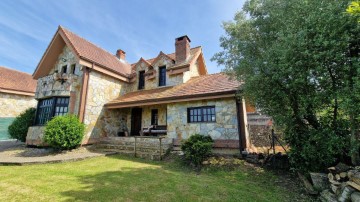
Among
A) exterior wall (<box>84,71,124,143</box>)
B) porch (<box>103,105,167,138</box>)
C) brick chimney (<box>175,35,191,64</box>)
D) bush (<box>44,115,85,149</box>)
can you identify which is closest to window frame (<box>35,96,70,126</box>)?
exterior wall (<box>84,71,124,143</box>)

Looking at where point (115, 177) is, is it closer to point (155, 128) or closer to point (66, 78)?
point (155, 128)

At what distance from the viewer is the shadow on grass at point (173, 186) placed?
4.59 meters

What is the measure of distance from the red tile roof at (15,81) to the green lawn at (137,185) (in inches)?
663

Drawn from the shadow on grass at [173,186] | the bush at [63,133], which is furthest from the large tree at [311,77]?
the bush at [63,133]

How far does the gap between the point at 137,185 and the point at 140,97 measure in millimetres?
8100

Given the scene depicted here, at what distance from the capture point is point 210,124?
984 centimetres

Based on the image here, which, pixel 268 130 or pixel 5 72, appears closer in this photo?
pixel 268 130

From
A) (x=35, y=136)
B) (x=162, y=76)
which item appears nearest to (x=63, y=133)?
(x=35, y=136)

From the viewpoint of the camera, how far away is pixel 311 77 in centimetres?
523

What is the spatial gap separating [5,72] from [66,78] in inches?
590

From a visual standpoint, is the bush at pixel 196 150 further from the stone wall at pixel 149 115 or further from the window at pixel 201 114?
the stone wall at pixel 149 115

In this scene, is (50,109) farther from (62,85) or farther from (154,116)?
(154,116)

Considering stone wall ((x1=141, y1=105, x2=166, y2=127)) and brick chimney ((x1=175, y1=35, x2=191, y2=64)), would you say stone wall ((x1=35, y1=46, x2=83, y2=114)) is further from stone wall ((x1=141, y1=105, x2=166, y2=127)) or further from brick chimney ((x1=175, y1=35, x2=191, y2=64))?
brick chimney ((x1=175, y1=35, x2=191, y2=64))

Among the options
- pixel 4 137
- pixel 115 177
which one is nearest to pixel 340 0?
pixel 115 177
